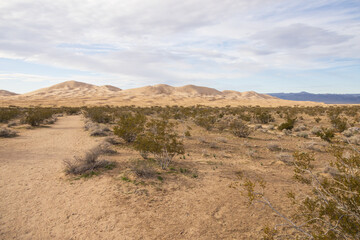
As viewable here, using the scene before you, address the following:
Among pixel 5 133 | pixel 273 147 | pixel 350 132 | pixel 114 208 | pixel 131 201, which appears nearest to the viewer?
pixel 114 208

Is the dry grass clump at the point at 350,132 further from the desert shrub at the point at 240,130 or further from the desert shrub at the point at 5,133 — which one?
the desert shrub at the point at 5,133

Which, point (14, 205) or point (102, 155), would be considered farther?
point (102, 155)

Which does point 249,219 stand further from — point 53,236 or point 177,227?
point 53,236

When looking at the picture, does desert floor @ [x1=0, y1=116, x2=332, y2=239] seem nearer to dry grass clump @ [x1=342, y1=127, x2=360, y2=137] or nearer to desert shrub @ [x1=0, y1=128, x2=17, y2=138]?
desert shrub @ [x1=0, y1=128, x2=17, y2=138]

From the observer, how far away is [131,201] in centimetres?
541

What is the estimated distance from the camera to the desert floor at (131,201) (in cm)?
430

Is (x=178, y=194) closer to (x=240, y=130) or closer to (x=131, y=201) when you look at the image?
(x=131, y=201)

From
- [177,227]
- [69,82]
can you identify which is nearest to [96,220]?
[177,227]

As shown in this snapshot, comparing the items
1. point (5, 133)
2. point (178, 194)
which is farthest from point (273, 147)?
point (5, 133)

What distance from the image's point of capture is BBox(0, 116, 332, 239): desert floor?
4.30 meters

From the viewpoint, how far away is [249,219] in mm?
4770

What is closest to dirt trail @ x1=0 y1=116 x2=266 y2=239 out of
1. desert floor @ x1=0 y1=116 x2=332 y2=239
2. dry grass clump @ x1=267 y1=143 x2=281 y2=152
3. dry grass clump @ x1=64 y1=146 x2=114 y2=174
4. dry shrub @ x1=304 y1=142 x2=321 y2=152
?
desert floor @ x1=0 y1=116 x2=332 y2=239

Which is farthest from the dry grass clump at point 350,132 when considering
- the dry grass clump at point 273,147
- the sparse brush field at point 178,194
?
the dry grass clump at point 273,147

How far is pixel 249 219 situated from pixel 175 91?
101 meters
